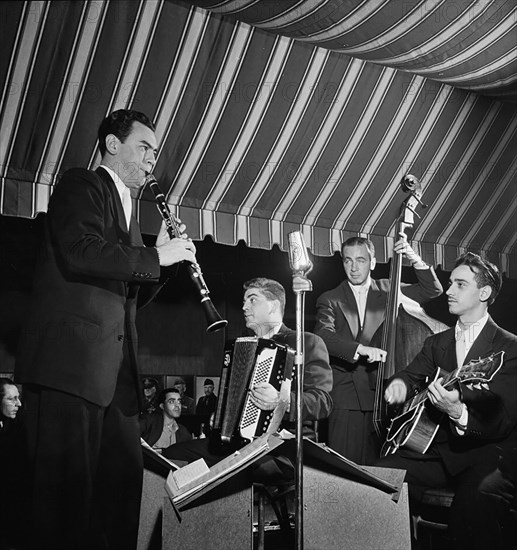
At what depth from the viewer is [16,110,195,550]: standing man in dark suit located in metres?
2.39

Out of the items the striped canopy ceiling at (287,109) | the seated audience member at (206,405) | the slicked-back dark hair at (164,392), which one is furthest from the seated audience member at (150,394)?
the striped canopy ceiling at (287,109)

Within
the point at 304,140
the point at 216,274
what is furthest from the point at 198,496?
the point at 216,274

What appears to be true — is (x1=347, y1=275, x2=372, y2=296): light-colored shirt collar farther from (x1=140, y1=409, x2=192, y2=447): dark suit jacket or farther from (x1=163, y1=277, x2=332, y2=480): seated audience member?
(x1=140, y1=409, x2=192, y2=447): dark suit jacket

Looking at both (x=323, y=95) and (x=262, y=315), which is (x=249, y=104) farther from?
(x=262, y=315)

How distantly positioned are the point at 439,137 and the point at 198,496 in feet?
9.07

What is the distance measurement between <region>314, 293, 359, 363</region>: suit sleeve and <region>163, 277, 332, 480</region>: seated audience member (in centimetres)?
20

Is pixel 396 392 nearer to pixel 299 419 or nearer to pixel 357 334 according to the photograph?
pixel 357 334

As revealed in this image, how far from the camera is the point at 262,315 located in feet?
13.1

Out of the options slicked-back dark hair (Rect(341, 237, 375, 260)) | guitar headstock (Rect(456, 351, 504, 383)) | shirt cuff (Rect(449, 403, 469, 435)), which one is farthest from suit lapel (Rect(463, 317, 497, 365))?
slicked-back dark hair (Rect(341, 237, 375, 260))

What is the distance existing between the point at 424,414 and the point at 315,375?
0.72 meters

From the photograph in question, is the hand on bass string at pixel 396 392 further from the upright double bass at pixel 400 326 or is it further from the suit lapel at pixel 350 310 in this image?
the suit lapel at pixel 350 310

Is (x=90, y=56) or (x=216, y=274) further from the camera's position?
(x=216, y=274)

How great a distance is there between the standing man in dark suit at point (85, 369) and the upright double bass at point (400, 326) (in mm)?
1649

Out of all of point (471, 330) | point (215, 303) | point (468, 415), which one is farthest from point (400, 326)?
point (215, 303)
